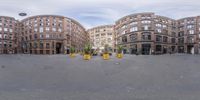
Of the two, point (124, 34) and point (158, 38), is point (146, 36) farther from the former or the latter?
point (124, 34)

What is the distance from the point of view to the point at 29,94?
4992mm

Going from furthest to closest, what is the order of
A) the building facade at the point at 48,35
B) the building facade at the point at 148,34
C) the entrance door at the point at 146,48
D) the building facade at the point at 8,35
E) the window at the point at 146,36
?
1. the building facade at the point at 8,35
2. the building facade at the point at 48,35
3. the window at the point at 146,36
4. the building facade at the point at 148,34
5. the entrance door at the point at 146,48

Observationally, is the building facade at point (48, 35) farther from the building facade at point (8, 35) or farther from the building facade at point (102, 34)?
the building facade at point (102, 34)

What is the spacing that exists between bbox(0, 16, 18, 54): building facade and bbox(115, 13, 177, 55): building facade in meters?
57.4

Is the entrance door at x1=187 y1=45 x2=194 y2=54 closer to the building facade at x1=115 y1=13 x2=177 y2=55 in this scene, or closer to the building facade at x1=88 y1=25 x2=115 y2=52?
the building facade at x1=115 y1=13 x2=177 y2=55

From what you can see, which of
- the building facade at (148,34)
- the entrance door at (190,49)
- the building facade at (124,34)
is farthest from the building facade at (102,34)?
the entrance door at (190,49)

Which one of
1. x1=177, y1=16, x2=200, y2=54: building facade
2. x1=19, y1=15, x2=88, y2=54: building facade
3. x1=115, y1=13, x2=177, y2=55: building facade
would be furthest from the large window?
x1=19, y1=15, x2=88, y2=54: building facade

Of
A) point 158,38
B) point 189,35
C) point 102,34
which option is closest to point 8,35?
point 102,34

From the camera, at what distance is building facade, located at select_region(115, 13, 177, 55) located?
5719 cm

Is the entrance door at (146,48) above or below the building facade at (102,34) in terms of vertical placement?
below

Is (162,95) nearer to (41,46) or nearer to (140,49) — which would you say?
(140,49)

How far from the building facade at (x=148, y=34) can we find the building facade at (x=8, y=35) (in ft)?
188

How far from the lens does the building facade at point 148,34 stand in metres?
57.2

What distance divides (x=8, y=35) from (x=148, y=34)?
2696 inches
